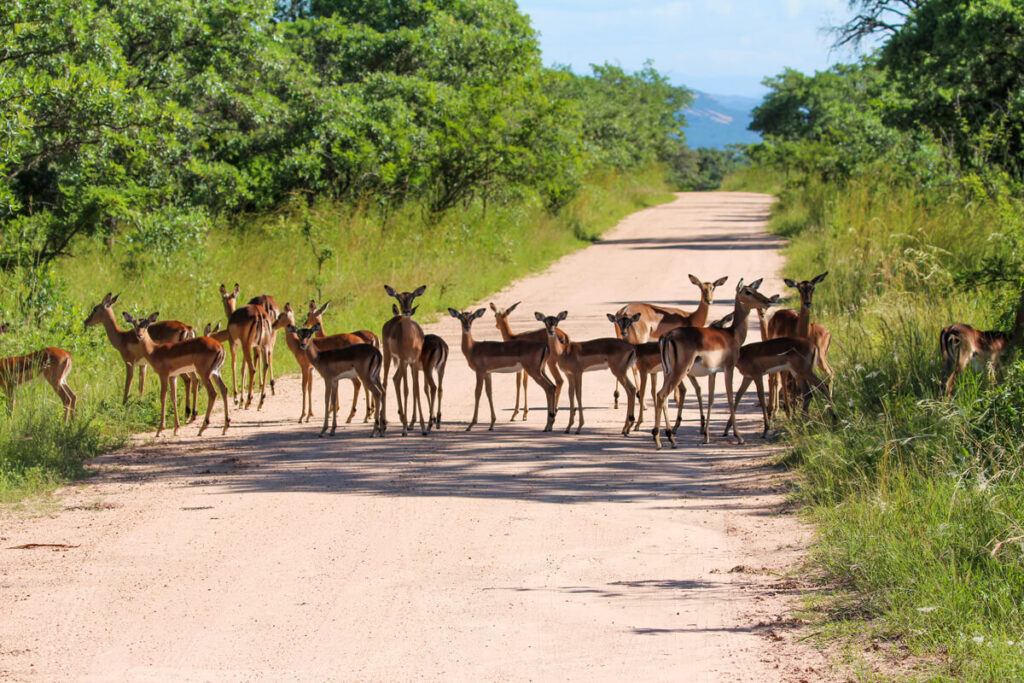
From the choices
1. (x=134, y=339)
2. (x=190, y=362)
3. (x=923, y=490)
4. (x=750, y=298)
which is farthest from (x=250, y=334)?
(x=923, y=490)

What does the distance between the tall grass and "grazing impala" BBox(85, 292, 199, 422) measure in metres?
6.42

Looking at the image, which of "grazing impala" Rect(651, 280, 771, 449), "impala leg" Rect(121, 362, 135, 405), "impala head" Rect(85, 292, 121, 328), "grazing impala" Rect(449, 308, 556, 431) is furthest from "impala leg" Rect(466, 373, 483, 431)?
"impala head" Rect(85, 292, 121, 328)

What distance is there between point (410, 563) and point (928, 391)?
481cm

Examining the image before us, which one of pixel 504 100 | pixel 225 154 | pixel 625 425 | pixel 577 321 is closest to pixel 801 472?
pixel 625 425

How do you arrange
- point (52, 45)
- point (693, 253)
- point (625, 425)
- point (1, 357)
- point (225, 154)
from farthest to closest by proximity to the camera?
point (693, 253)
point (225, 154)
point (52, 45)
point (1, 357)
point (625, 425)

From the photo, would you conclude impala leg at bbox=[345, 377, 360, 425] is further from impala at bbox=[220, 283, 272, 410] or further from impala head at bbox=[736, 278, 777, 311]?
impala head at bbox=[736, 278, 777, 311]

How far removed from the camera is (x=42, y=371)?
11.4 m

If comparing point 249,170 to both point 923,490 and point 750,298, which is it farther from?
point 923,490

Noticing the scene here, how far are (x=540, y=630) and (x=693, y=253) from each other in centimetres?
2406

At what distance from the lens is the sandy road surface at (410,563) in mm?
5727

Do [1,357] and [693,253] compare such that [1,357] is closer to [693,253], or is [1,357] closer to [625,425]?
[625,425]

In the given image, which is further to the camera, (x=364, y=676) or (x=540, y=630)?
(x=540, y=630)

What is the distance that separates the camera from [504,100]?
2730cm

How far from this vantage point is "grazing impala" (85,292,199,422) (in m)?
12.6
